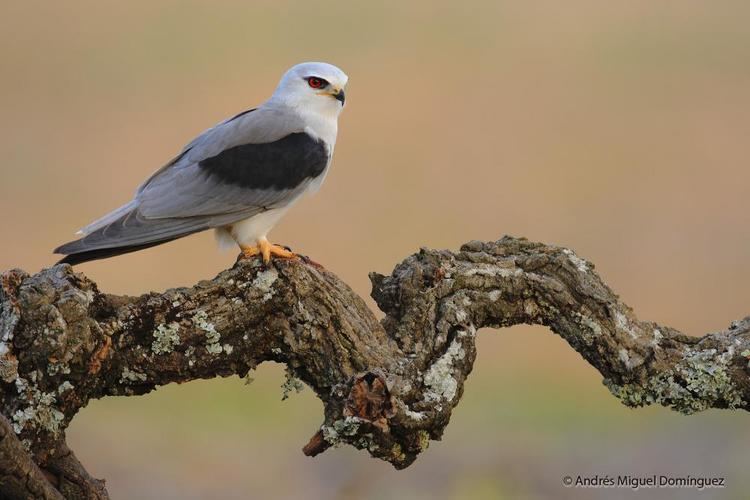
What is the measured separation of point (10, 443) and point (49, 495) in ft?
1.47

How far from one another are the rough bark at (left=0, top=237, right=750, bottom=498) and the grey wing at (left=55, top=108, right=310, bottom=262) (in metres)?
0.83

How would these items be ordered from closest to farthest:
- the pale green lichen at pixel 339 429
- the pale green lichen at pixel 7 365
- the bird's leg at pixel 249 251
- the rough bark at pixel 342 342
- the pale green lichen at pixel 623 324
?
the pale green lichen at pixel 7 365 < the rough bark at pixel 342 342 < the pale green lichen at pixel 339 429 < the pale green lichen at pixel 623 324 < the bird's leg at pixel 249 251

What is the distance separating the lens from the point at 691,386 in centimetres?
529

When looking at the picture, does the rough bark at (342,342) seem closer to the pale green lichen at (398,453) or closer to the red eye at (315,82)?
the pale green lichen at (398,453)

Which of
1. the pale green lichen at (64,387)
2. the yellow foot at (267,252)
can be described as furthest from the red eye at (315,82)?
the pale green lichen at (64,387)

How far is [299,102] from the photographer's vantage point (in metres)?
6.72

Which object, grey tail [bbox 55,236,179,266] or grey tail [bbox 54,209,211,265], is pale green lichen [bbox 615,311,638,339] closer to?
grey tail [bbox 54,209,211,265]

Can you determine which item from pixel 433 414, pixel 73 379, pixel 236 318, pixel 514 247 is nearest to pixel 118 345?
pixel 73 379

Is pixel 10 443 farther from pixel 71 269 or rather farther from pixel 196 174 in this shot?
pixel 196 174

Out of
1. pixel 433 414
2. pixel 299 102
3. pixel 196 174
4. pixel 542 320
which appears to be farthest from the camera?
pixel 299 102

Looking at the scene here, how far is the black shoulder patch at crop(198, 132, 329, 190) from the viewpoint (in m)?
6.21

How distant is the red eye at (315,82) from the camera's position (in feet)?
22.1

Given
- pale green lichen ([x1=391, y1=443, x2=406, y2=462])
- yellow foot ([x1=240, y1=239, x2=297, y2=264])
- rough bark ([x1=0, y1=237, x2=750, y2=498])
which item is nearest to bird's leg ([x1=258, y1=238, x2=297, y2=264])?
yellow foot ([x1=240, y1=239, x2=297, y2=264])

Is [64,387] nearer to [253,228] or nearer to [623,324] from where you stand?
[253,228]
